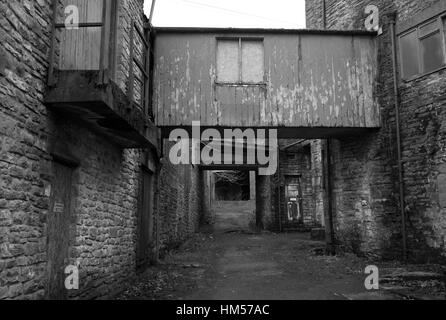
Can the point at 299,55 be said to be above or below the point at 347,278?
above

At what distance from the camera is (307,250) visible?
13273mm

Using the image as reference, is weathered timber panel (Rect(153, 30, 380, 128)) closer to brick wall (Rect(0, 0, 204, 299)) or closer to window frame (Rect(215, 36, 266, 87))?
window frame (Rect(215, 36, 266, 87))

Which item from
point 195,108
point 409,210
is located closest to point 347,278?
point 409,210

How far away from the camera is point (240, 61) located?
10.6 meters

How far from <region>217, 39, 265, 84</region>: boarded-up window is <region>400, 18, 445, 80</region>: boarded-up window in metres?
3.50

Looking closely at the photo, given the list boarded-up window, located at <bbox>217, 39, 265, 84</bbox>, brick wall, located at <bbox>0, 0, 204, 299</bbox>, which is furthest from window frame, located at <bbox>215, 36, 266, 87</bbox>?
brick wall, located at <bbox>0, 0, 204, 299</bbox>

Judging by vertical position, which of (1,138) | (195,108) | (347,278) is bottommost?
(347,278)

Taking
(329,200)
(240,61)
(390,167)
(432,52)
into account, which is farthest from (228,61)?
(329,200)

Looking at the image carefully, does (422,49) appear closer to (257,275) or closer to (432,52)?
(432,52)

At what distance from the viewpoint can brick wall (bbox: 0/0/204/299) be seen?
4.20 meters

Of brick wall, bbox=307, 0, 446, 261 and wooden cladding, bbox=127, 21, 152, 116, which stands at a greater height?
wooden cladding, bbox=127, 21, 152, 116

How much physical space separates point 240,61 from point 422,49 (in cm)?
433
